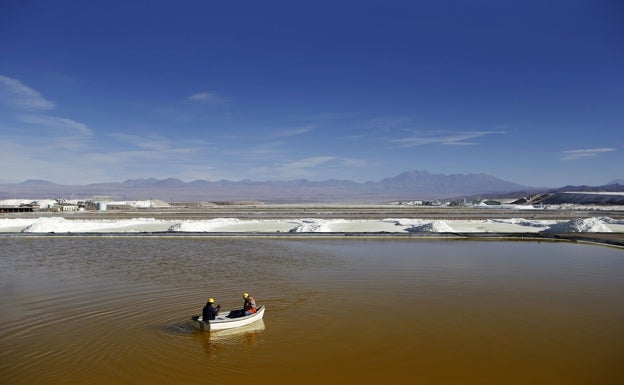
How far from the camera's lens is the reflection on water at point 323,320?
8352mm

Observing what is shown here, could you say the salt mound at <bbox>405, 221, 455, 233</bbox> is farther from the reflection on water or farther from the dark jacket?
the dark jacket

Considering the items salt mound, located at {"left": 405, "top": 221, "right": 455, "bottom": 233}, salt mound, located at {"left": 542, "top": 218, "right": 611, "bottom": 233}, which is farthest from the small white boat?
salt mound, located at {"left": 542, "top": 218, "right": 611, "bottom": 233}

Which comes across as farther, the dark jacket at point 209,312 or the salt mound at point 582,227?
the salt mound at point 582,227

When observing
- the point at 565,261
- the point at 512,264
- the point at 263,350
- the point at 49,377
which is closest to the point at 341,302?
the point at 263,350

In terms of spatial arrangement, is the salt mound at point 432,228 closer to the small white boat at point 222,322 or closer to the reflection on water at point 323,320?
the reflection on water at point 323,320

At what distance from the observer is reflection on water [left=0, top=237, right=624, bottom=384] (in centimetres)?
835

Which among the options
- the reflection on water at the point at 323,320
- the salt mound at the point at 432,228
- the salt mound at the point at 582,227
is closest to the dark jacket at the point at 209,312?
the reflection on water at the point at 323,320

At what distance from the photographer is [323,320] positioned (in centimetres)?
1126

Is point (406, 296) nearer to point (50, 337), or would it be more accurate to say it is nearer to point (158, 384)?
point (158, 384)

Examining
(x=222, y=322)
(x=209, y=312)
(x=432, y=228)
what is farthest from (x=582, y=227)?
(x=209, y=312)

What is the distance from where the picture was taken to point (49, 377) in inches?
320

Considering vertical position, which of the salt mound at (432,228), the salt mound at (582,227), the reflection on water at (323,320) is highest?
the salt mound at (432,228)

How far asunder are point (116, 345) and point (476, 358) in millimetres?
7880

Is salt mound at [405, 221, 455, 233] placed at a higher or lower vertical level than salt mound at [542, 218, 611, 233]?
higher
